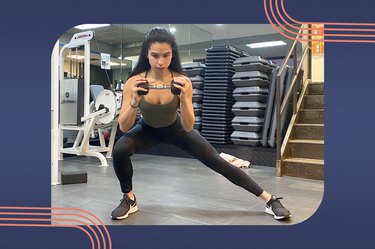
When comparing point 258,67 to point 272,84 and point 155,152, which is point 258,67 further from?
point 155,152

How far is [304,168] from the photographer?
12.2 feet

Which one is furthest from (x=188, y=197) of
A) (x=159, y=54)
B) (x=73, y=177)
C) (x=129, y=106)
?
(x=159, y=54)

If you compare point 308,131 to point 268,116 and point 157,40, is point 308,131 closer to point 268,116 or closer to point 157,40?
point 268,116

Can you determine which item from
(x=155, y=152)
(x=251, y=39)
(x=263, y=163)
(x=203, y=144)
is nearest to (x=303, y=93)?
(x=263, y=163)

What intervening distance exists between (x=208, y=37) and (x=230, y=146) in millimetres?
4315

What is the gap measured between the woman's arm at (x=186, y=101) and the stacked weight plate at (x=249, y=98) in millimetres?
2666

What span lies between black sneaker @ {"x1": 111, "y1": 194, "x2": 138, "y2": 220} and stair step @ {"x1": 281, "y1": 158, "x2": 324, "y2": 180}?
212 centimetres

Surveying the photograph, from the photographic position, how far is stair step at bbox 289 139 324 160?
3.84 metres

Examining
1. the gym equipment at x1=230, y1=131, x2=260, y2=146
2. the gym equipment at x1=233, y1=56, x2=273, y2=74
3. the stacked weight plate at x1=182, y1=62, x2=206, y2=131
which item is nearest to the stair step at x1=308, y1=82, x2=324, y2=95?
the gym equipment at x1=233, y1=56, x2=273, y2=74

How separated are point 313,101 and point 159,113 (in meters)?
3.28

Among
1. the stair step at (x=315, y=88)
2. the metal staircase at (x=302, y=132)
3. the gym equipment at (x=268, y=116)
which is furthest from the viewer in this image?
the stair step at (x=315, y=88)

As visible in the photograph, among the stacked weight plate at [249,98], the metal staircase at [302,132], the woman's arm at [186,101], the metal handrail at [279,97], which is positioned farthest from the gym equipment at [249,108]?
the woman's arm at [186,101]

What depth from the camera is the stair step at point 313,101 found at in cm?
463

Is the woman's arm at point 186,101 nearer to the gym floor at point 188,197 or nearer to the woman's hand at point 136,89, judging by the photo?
the woman's hand at point 136,89
